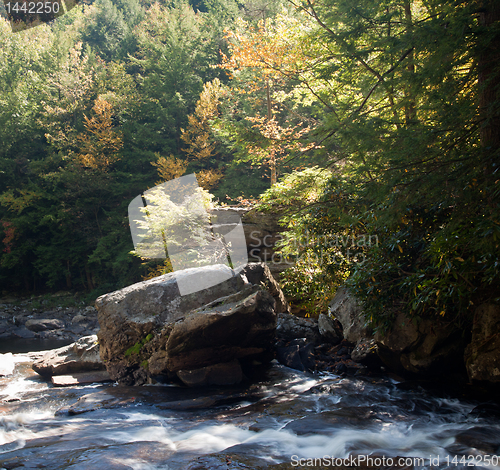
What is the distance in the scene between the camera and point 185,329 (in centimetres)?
543

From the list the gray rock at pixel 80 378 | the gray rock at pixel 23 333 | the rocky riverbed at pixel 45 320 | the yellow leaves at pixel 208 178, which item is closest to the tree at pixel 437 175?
the gray rock at pixel 80 378

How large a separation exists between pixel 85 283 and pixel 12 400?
55.5 ft

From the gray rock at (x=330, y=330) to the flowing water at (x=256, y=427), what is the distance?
3.83 feet

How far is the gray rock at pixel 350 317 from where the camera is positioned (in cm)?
592

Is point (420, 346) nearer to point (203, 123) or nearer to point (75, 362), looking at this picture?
point (75, 362)

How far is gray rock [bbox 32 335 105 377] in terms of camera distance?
7184 millimetres

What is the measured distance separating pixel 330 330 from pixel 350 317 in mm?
645

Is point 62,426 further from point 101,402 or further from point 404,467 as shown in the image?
point 404,467

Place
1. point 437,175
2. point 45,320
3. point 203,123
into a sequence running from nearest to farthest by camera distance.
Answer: point 437,175 < point 45,320 < point 203,123

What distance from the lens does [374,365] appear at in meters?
5.57

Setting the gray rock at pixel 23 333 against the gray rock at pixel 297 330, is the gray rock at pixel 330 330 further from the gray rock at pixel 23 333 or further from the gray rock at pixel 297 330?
the gray rock at pixel 23 333

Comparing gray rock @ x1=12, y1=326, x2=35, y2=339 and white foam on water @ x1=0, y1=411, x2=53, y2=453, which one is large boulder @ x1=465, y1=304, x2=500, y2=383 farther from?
gray rock @ x1=12, y1=326, x2=35, y2=339

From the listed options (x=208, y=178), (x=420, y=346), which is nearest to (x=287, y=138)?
(x=420, y=346)

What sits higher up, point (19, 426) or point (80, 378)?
point (19, 426)
